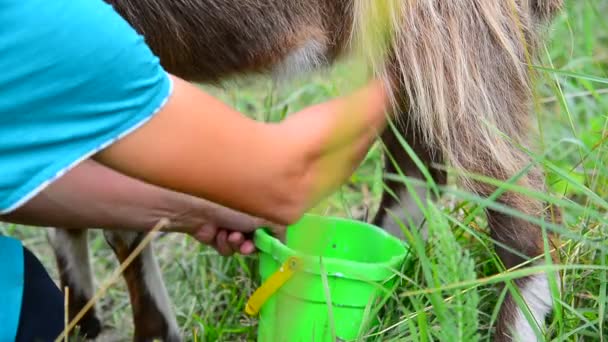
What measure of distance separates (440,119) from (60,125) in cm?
93

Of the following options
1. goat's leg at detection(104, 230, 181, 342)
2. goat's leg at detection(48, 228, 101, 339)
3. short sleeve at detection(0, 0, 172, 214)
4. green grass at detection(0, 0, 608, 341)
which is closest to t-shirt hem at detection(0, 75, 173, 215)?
short sleeve at detection(0, 0, 172, 214)

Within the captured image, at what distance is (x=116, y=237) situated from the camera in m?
2.81

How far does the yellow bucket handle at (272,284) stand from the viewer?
2.12m

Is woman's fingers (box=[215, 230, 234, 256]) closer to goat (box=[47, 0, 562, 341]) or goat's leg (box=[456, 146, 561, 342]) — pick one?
goat (box=[47, 0, 562, 341])

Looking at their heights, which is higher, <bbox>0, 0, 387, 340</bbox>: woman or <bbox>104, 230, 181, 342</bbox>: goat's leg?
<bbox>0, 0, 387, 340</bbox>: woman

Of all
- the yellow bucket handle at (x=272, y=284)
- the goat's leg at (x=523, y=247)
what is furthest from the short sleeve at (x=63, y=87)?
the goat's leg at (x=523, y=247)

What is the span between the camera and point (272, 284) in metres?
2.22

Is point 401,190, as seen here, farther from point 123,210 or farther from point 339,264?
point 123,210

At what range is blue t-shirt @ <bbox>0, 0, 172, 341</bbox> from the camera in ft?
5.13

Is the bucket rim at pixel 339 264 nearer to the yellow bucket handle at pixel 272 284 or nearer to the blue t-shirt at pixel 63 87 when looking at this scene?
the yellow bucket handle at pixel 272 284

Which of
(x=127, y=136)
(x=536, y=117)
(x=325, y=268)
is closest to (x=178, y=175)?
(x=127, y=136)

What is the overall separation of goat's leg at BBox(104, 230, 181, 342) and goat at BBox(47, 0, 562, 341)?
615 mm

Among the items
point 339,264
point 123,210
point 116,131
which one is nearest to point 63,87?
point 116,131

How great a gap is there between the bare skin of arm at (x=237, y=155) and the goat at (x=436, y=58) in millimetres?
227
